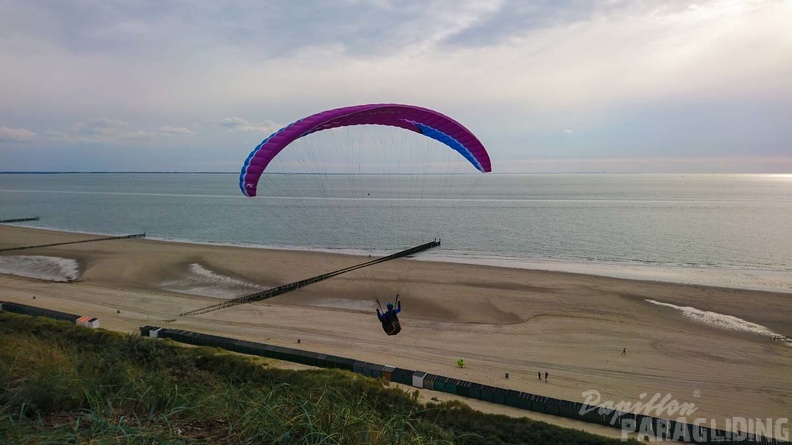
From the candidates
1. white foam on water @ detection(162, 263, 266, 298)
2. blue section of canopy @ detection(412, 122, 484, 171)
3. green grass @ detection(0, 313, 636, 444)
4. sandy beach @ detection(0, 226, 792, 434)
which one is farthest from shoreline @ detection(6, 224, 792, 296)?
green grass @ detection(0, 313, 636, 444)

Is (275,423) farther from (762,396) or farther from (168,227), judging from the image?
(168,227)

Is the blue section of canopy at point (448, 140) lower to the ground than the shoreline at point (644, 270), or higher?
higher

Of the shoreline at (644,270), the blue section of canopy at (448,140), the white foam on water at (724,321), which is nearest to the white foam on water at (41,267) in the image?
the shoreline at (644,270)

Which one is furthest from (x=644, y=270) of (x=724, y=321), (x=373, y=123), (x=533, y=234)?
(x=373, y=123)

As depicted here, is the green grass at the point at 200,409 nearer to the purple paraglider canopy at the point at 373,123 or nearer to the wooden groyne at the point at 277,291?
the purple paraglider canopy at the point at 373,123

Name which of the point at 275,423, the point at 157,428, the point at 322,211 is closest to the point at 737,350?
the point at 275,423

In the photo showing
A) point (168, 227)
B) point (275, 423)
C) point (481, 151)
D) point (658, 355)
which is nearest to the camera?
point (275, 423)

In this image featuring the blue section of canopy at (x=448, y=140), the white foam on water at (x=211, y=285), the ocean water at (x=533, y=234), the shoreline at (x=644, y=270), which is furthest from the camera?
the ocean water at (x=533, y=234)

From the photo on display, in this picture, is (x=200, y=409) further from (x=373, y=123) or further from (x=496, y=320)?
(x=496, y=320)
